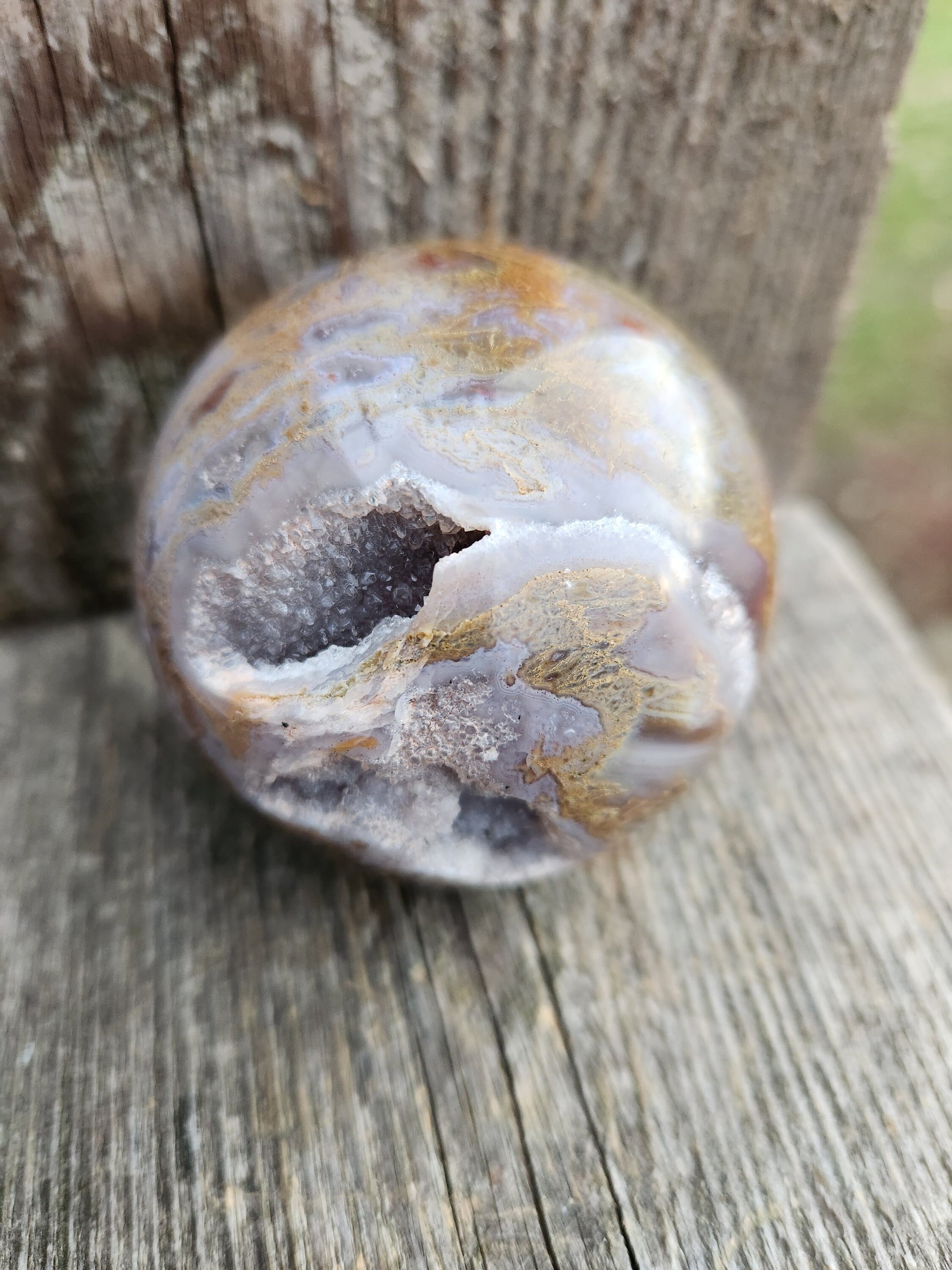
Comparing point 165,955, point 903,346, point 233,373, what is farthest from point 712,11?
point 903,346

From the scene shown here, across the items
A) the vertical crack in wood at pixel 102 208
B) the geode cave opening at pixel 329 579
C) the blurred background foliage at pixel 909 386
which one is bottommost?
the blurred background foliage at pixel 909 386

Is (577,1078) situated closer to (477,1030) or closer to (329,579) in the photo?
(477,1030)

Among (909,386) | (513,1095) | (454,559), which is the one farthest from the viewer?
(909,386)

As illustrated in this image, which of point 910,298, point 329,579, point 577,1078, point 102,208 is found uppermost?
point 102,208

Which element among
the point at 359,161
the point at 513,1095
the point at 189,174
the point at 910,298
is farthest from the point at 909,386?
the point at 513,1095

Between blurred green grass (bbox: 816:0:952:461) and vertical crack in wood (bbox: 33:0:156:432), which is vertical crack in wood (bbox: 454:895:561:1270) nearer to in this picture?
vertical crack in wood (bbox: 33:0:156:432)

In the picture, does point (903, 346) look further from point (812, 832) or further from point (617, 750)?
point (617, 750)

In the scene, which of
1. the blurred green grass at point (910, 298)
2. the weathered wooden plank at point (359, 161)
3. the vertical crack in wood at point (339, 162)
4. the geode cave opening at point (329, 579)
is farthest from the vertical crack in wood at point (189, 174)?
the blurred green grass at point (910, 298)

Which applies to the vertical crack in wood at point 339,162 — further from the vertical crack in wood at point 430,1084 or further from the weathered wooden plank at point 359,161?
the vertical crack in wood at point 430,1084
